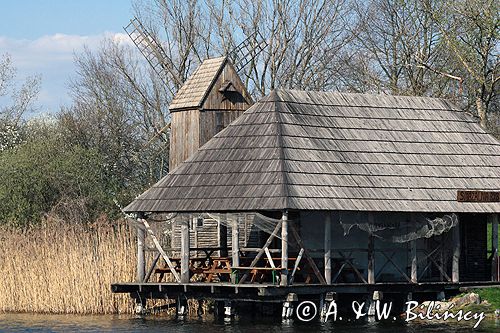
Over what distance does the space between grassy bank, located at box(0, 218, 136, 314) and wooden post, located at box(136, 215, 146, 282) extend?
0.78 m

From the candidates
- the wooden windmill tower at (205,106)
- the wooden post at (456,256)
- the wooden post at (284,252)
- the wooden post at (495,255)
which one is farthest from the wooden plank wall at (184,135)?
the wooden post at (495,255)

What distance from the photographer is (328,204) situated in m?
30.5

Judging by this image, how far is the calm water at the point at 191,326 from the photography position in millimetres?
28828

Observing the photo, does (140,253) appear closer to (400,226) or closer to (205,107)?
(400,226)

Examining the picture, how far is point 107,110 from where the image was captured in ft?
171

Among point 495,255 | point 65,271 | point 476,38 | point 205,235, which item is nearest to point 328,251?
point 495,255

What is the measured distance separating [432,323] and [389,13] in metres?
22.3

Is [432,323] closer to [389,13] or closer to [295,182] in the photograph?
[295,182]

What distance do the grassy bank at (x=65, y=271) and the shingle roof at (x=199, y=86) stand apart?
634 centimetres

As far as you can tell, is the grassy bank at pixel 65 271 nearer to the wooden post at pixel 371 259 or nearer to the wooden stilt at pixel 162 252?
the wooden stilt at pixel 162 252

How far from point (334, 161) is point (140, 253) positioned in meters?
5.21

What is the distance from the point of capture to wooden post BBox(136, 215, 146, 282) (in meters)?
32.2

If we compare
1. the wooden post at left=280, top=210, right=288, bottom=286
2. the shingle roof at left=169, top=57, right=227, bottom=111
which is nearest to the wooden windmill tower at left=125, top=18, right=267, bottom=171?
the shingle roof at left=169, top=57, right=227, bottom=111

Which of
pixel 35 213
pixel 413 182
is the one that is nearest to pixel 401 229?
pixel 413 182
